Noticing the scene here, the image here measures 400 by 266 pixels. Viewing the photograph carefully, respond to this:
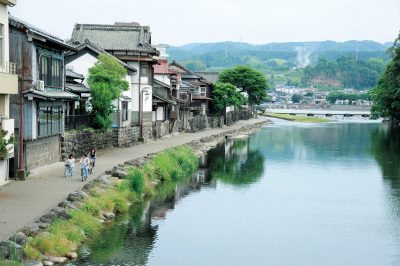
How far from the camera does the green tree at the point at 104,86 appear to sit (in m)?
40.8

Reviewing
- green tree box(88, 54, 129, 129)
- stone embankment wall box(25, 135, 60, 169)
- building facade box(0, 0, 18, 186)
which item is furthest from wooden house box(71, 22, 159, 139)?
building facade box(0, 0, 18, 186)

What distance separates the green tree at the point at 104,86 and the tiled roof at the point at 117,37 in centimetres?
881

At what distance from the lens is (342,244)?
77.6ft

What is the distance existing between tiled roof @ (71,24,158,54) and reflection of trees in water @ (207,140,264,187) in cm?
1090

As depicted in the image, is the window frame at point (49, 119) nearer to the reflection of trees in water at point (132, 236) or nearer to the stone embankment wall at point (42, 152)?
the stone embankment wall at point (42, 152)

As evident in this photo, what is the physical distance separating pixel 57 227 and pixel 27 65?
11020 mm

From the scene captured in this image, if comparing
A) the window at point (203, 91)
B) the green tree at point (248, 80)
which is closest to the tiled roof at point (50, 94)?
the window at point (203, 91)

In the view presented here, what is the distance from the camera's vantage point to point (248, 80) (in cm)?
11075

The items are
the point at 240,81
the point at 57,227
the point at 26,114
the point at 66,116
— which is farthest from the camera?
the point at 240,81

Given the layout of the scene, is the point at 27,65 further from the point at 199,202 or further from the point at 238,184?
the point at 238,184

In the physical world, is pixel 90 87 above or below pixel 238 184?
above

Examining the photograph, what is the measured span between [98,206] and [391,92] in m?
81.5

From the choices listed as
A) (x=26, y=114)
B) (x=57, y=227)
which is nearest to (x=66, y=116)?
(x=26, y=114)

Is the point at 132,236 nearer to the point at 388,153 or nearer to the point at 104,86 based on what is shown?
the point at 104,86
